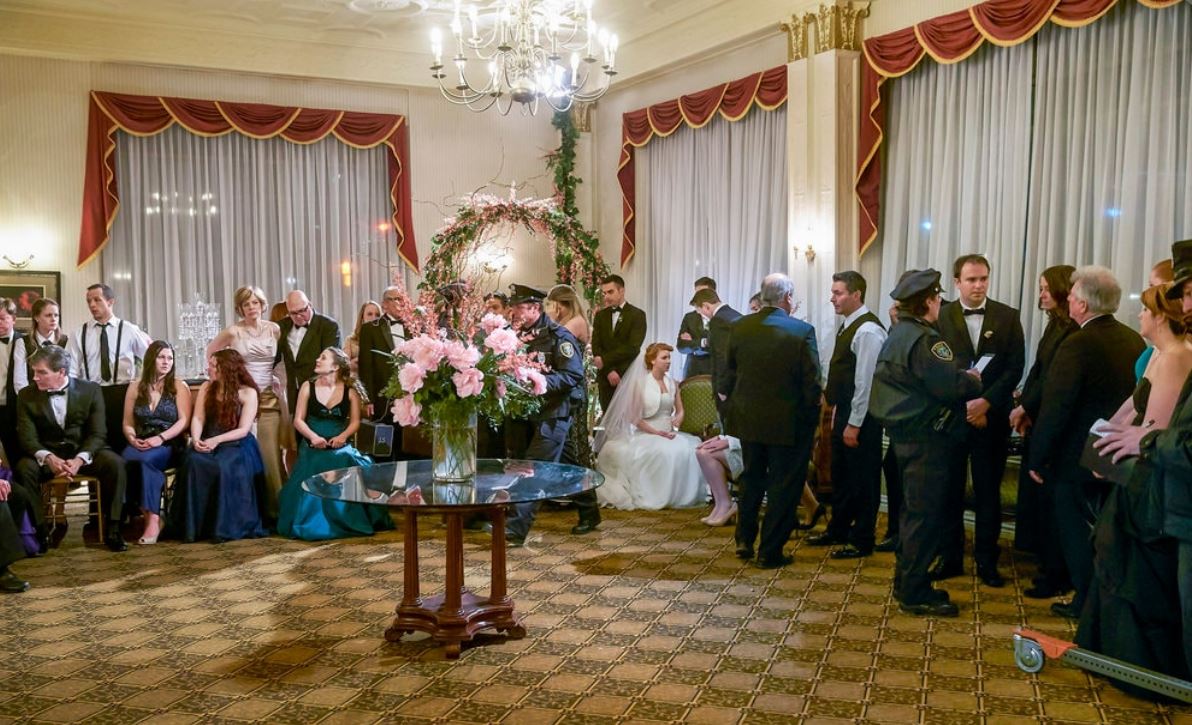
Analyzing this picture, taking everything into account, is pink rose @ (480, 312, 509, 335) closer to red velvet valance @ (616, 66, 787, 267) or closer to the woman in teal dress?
the woman in teal dress

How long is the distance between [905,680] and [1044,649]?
1.70 feet

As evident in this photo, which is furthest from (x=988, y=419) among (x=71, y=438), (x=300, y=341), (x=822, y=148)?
(x=71, y=438)

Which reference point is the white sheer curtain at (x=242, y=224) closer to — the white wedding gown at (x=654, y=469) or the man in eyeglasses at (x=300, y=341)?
the man in eyeglasses at (x=300, y=341)

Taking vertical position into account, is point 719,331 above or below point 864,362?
above

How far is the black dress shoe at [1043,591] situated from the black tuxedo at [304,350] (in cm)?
490

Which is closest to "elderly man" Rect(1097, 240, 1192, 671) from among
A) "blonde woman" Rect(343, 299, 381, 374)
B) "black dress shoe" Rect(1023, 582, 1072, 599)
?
"black dress shoe" Rect(1023, 582, 1072, 599)

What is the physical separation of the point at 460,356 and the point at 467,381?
0.11 metres

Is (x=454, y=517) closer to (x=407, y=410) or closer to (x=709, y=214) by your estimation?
(x=407, y=410)

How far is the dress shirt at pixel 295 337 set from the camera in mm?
7539

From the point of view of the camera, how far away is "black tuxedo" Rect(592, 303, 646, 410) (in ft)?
27.7

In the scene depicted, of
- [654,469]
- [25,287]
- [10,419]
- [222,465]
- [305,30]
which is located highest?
[305,30]

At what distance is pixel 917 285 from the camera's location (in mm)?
4727

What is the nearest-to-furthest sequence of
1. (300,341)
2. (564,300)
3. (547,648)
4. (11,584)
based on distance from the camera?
(547,648) → (11,584) → (564,300) → (300,341)

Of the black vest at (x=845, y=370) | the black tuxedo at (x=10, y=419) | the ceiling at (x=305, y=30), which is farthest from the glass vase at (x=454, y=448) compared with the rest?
the ceiling at (x=305, y=30)
